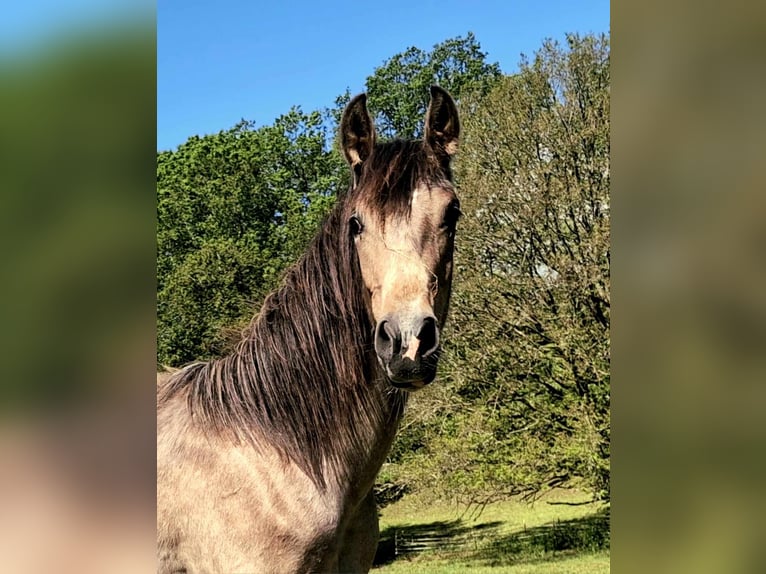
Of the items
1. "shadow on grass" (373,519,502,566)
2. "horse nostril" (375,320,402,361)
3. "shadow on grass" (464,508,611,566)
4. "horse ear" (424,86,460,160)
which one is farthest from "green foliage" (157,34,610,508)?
"horse nostril" (375,320,402,361)

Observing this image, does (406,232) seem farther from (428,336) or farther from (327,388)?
(327,388)

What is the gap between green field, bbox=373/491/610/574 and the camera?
11375 millimetres

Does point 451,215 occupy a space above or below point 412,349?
above

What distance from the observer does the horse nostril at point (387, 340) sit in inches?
65.6

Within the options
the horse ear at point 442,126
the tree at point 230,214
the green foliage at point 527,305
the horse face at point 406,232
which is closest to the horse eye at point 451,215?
the horse face at point 406,232

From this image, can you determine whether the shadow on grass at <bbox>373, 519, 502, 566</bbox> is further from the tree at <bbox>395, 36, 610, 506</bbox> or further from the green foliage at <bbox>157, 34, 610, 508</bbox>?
the tree at <bbox>395, 36, 610, 506</bbox>

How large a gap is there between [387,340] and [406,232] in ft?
0.97

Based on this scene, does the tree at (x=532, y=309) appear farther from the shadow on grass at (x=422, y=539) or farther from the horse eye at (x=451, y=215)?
the horse eye at (x=451, y=215)

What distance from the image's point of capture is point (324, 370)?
75.4 inches

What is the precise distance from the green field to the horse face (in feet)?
31.2
